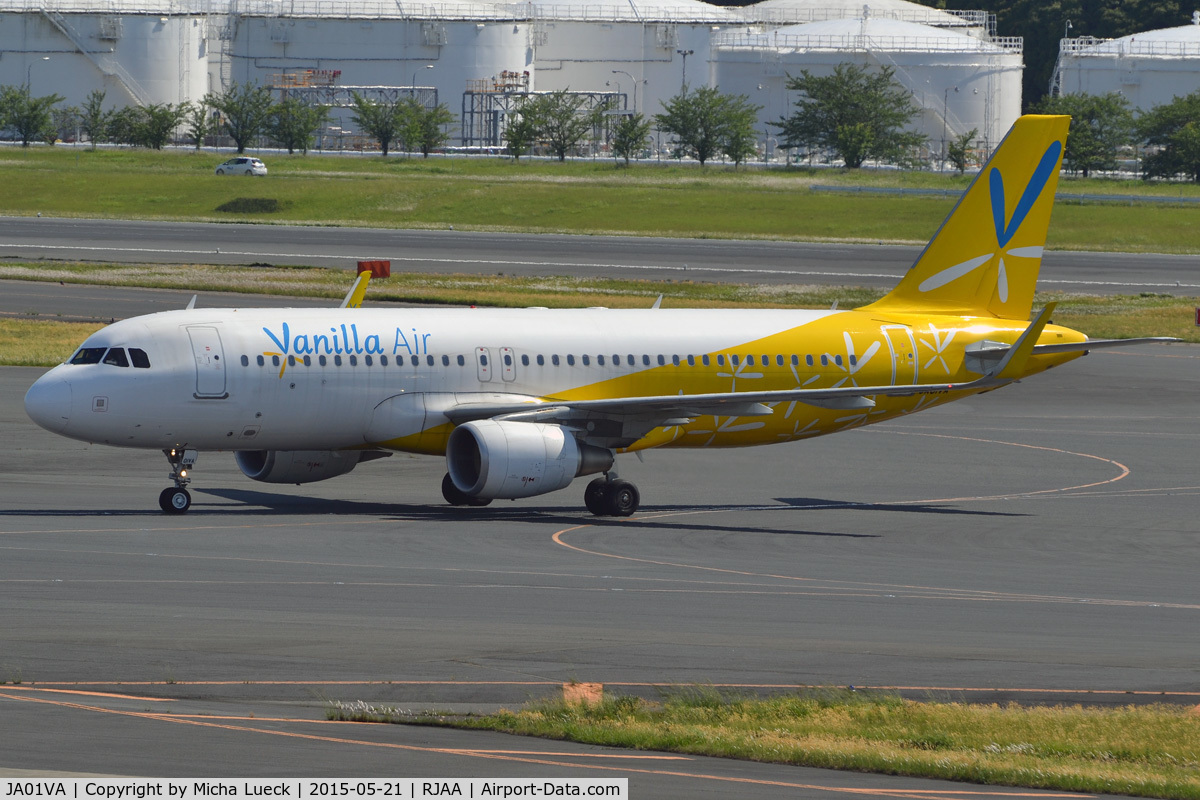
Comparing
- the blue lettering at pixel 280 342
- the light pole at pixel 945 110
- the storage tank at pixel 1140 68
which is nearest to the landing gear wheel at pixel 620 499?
the blue lettering at pixel 280 342

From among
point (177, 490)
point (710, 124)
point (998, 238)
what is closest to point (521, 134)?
point (710, 124)

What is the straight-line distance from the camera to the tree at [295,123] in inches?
7288

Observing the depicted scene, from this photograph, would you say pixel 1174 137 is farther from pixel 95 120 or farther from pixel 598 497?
pixel 598 497

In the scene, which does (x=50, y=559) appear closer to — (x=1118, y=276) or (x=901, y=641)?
(x=901, y=641)

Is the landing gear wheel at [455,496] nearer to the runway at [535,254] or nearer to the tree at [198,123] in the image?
the runway at [535,254]

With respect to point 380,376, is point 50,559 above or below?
below

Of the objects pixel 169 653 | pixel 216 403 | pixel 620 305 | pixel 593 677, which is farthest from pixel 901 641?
pixel 620 305

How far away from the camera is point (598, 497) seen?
37.4 m

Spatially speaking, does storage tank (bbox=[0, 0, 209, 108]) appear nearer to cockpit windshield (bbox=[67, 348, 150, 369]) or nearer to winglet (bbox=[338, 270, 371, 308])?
winglet (bbox=[338, 270, 371, 308])

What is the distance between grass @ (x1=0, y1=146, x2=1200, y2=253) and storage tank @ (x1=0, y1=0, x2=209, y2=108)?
29002 mm

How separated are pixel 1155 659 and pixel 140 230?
103147 mm

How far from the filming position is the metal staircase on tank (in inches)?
7475

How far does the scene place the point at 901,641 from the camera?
24.2 metres

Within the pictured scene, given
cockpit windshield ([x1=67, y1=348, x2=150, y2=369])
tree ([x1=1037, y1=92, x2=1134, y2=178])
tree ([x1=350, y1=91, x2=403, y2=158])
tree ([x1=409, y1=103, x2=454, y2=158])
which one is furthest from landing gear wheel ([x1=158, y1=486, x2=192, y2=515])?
tree ([x1=350, y1=91, x2=403, y2=158])
